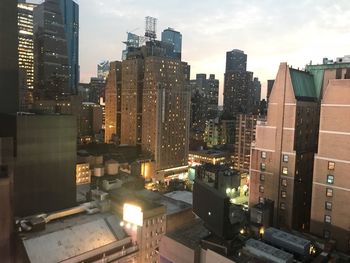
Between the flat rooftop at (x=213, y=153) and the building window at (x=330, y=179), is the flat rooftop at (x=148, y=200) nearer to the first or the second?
the building window at (x=330, y=179)

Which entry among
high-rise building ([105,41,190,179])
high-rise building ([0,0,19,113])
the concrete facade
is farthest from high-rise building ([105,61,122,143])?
the concrete facade

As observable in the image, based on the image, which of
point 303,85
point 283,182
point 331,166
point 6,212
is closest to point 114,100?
point 303,85

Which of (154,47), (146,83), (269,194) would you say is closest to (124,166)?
(146,83)

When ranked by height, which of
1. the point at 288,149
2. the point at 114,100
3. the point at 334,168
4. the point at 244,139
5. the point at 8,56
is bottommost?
the point at 244,139

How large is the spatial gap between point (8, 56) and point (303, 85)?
68.3 m

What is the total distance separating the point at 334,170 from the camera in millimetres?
52156

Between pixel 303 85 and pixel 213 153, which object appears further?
pixel 213 153

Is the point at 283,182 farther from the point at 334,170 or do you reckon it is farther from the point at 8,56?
the point at 8,56

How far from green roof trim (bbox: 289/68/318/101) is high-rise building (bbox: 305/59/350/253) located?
8.33 metres

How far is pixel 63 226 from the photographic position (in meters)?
52.2

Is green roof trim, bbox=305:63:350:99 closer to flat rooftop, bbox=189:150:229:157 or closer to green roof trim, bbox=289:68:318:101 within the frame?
green roof trim, bbox=289:68:318:101

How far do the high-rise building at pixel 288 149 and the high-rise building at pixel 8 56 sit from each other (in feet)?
199

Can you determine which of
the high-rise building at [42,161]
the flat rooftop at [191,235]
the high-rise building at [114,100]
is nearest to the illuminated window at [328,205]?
the flat rooftop at [191,235]

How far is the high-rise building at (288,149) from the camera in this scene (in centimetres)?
6028
